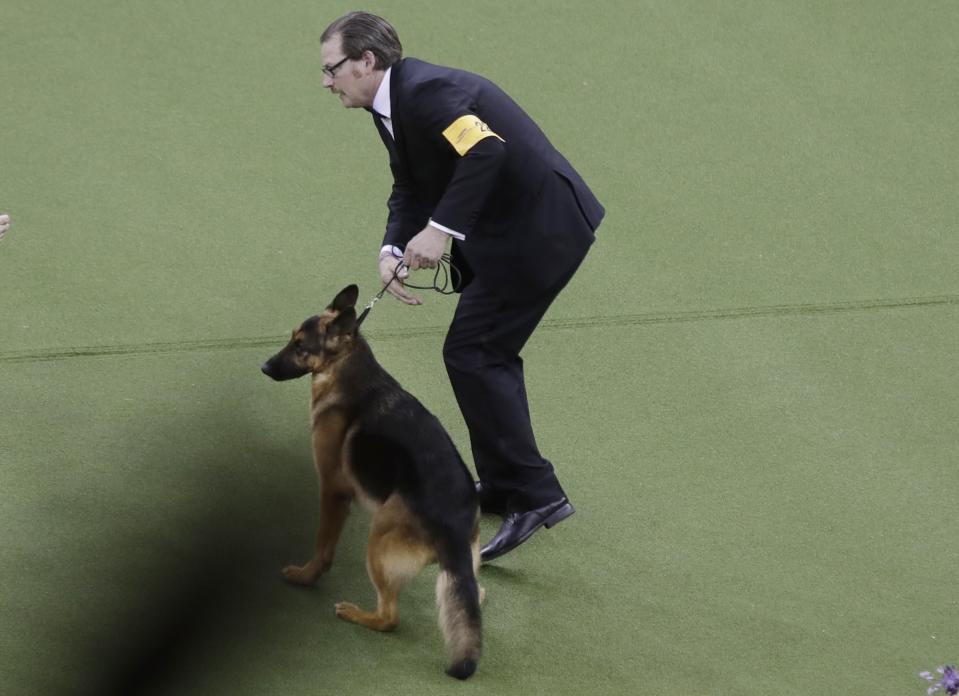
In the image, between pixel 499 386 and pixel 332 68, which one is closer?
pixel 332 68

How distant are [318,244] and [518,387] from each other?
155cm

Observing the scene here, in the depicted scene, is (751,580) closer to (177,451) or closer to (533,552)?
(533,552)

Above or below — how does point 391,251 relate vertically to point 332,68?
below

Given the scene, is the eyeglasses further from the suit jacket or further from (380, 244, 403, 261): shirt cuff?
(380, 244, 403, 261): shirt cuff

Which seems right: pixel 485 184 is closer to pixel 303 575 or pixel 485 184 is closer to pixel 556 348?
pixel 303 575

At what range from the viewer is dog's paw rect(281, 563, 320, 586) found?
4145 millimetres

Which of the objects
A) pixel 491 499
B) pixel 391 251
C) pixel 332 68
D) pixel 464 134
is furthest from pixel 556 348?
pixel 332 68

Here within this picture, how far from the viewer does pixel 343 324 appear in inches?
157

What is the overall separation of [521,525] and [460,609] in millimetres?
647

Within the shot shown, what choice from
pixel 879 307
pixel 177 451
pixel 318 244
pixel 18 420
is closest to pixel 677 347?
pixel 879 307

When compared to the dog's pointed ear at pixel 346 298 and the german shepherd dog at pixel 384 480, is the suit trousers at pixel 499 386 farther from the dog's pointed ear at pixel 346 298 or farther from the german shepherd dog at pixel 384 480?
the dog's pointed ear at pixel 346 298

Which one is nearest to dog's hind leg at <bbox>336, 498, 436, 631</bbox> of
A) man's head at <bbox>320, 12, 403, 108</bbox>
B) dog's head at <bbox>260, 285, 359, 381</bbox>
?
dog's head at <bbox>260, 285, 359, 381</bbox>

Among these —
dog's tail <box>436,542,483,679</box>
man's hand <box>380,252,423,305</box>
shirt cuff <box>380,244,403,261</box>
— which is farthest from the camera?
shirt cuff <box>380,244,403,261</box>

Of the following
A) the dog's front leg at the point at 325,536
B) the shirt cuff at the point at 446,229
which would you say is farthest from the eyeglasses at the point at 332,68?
the dog's front leg at the point at 325,536
